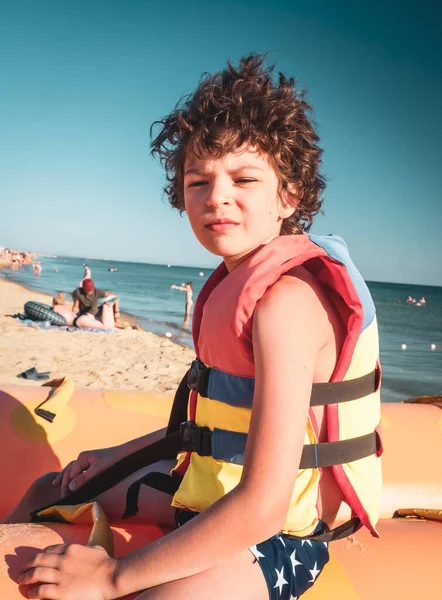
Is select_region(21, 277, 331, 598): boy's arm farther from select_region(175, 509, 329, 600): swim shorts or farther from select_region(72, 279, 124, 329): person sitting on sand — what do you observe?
select_region(72, 279, 124, 329): person sitting on sand

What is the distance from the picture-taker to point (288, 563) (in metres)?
1.07

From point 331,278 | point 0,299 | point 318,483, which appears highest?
point 331,278

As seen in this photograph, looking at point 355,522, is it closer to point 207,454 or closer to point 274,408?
point 207,454

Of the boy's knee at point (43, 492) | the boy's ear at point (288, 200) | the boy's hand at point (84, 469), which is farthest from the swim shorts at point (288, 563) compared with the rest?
the boy's ear at point (288, 200)

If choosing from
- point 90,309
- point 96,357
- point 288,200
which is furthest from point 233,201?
point 90,309

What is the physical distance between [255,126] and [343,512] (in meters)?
0.95

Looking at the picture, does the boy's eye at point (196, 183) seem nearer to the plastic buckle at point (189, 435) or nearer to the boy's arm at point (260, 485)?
the boy's arm at point (260, 485)

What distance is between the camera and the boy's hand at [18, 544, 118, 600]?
→ 0.94 meters

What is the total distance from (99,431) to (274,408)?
1.25 meters

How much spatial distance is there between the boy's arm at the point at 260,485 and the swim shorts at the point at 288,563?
0.13 meters

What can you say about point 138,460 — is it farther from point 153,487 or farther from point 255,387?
point 255,387

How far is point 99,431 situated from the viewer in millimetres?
2008

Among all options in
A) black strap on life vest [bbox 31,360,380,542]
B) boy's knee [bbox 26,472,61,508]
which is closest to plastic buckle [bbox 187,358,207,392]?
black strap on life vest [bbox 31,360,380,542]

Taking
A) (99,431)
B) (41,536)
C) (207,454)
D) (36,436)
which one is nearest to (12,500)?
(36,436)
